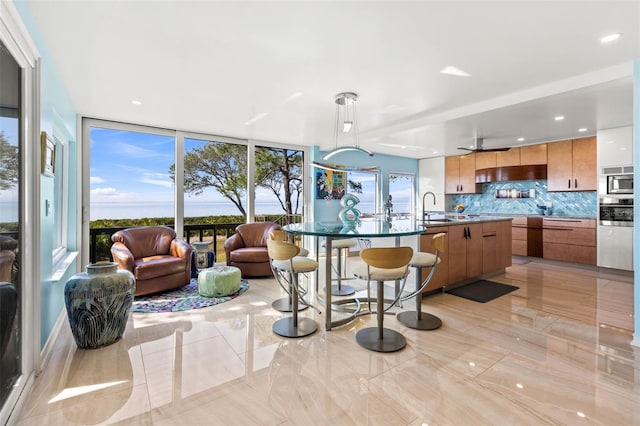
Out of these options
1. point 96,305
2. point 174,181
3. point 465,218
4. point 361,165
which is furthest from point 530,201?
point 96,305

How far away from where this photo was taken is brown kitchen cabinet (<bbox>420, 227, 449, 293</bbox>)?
3.66 meters

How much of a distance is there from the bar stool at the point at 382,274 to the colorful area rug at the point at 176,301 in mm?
1847

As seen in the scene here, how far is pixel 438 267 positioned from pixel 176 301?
315cm

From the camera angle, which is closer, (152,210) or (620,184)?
(620,184)

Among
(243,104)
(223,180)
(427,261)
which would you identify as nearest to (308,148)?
(223,180)

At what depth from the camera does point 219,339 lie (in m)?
2.60

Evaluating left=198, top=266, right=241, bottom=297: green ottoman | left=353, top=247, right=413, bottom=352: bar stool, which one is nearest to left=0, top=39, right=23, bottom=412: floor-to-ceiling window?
left=198, top=266, right=241, bottom=297: green ottoman

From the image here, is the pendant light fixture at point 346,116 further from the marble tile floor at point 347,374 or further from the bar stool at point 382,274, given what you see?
the marble tile floor at point 347,374

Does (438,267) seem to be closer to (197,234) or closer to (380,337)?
(380,337)

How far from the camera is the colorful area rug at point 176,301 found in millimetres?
3350

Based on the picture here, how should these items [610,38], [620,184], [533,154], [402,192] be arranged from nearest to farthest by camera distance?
1. [610,38]
2. [620,184]
3. [533,154]
4. [402,192]

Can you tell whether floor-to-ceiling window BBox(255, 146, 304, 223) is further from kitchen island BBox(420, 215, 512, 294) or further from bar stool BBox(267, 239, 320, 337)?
bar stool BBox(267, 239, 320, 337)

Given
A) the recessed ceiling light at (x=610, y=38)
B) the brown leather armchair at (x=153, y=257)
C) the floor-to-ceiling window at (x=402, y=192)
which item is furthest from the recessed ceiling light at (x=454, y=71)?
the floor-to-ceiling window at (x=402, y=192)

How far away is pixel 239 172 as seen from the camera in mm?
5973
